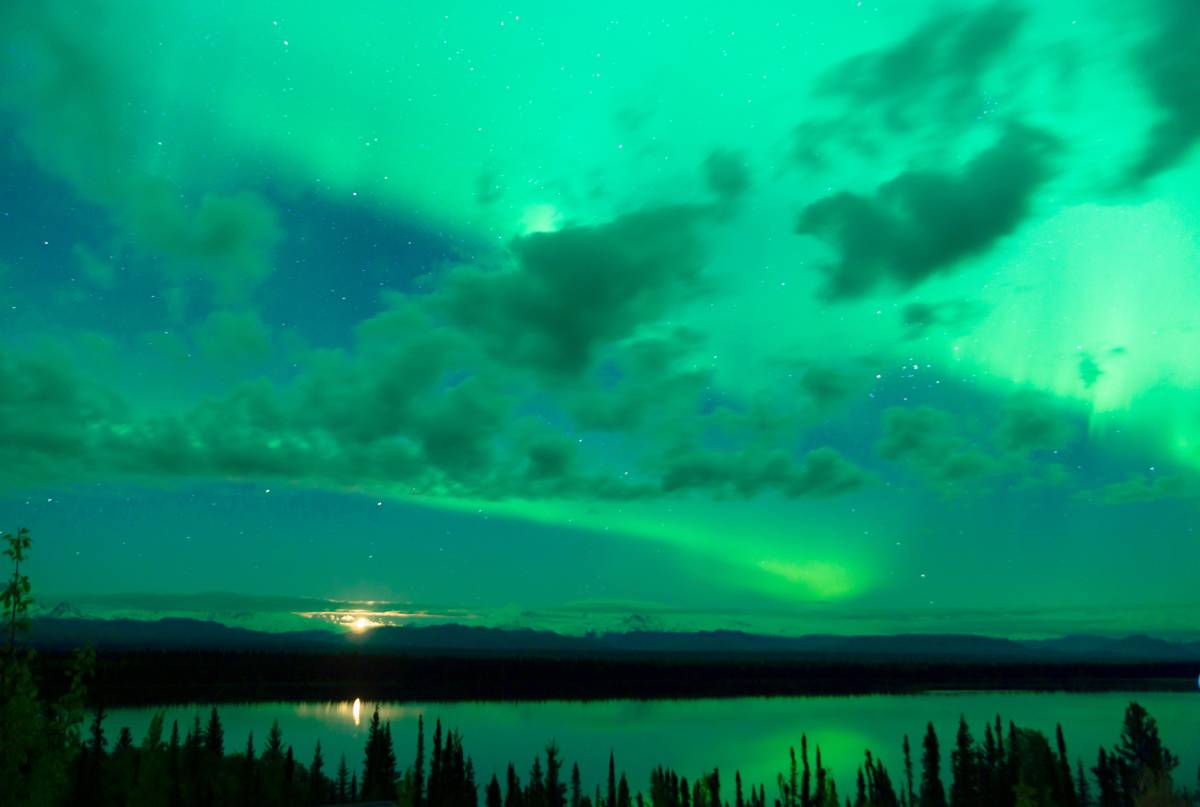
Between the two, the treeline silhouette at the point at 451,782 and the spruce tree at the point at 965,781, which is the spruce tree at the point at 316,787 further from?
the spruce tree at the point at 965,781

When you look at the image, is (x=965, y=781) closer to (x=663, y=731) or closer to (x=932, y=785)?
(x=932, y=785)

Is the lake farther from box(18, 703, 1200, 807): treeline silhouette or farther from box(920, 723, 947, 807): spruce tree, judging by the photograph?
box(920, 723, 947, 807): spruce tree

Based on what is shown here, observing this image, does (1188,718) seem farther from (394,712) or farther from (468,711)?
(394,712)

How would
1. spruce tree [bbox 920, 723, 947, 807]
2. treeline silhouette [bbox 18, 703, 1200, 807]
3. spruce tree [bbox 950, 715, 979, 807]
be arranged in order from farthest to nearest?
spruce tree [bbox 950, 715, 979, 807]
spruce tree [bbox 920, 723, 947, 807]
treeline silhouette [bbox 18, 703, 1200, 807]

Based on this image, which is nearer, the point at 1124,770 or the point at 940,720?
the point at 1124,770

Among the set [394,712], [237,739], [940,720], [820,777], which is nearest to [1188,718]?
[940,720]

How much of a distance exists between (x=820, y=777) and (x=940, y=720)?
368 ft

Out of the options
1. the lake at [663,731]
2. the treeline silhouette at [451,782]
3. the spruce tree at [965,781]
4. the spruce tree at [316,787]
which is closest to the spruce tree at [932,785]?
the treeline silhouette at [451,782]

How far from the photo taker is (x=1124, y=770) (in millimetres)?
82438

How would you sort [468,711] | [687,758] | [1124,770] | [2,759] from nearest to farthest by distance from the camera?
[2,759] < [1124,770] < [687,758] < [468,711]

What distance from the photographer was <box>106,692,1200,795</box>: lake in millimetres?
122375

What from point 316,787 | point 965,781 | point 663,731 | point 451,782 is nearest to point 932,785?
point 965,781

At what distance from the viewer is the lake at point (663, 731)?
122 metres

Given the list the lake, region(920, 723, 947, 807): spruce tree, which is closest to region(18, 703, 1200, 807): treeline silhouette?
region(920, 723, 947, 807): spruce tree
